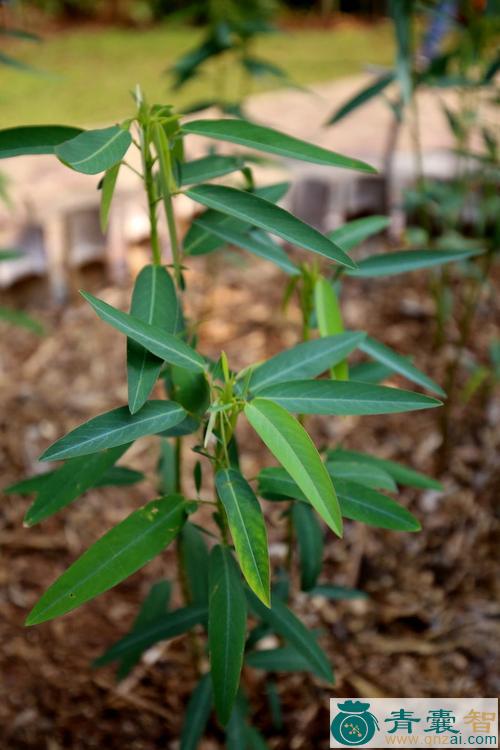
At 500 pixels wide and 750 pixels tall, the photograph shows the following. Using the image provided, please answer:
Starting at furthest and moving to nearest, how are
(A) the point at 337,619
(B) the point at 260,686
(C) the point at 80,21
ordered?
(C) the point at 80,21 → (A) the point at 337,619 → (B) the point at 260,686

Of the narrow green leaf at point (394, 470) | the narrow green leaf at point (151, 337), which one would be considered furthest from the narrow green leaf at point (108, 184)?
the narrow green leaf at point (394, 470)

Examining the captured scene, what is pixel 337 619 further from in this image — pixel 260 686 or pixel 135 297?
pixel 135 297

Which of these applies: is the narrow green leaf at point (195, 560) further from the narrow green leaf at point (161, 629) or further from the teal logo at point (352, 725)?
the teal logo at point (352, 725)

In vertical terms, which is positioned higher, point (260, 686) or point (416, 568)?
point (416, 568)

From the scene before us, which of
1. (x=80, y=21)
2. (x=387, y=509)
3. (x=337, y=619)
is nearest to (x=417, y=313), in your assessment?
(x=337, y=619)

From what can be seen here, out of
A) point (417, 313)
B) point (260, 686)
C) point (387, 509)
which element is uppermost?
point (417, 313)

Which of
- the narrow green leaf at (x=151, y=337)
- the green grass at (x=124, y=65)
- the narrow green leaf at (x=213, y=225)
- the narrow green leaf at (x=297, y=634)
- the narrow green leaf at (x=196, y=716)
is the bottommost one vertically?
the narrow green leaf at (x=196, y=716)
